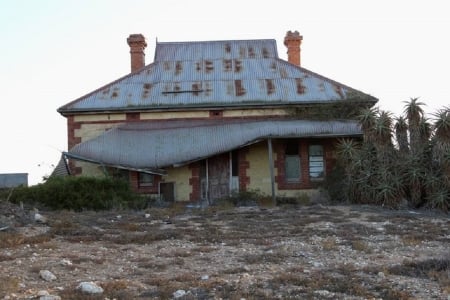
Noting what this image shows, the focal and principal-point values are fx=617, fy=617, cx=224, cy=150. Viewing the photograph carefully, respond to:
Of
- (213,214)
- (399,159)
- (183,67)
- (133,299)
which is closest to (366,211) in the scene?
(399,159)

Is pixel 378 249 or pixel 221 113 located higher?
pixel 221 113

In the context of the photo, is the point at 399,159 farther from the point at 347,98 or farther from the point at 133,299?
the point at 133,299

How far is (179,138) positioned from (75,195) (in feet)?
18.5

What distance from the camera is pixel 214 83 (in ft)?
80.5

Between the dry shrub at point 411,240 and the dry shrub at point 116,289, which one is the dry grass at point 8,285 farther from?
the dry shrub at point 411,240

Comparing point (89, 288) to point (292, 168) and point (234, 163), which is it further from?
point (292, 168)

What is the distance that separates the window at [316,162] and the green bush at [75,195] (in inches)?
270

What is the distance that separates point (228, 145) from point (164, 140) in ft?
9.05

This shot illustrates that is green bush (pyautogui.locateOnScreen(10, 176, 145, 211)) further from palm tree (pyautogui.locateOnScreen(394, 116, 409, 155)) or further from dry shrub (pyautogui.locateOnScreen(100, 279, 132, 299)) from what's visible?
dry shrub (pyautogui.locateOnScreen(100, 279, 132, 299))

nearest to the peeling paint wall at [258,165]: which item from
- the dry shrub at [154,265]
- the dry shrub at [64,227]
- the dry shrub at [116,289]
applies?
the dry shrub at [64,227]

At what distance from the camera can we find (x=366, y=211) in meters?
15.7

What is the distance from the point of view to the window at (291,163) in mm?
22016

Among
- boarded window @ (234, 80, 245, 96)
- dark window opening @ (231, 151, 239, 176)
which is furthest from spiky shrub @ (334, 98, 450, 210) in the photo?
boarded window @ (234, 80, 245, 96)

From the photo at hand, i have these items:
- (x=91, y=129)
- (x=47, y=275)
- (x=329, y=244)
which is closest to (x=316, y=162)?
(x=91, y=129)
